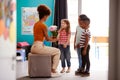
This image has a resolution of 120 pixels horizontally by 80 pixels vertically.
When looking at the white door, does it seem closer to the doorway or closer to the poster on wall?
the poster on wall

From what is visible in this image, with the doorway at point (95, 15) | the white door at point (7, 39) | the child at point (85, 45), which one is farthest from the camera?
the doorway at point (95, 15)

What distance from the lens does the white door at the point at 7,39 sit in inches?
73.0

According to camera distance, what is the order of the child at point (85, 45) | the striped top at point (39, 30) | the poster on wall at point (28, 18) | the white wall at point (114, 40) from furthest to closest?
the poster on wall at point (28, 18) < the child at point (85, 45) < the striped top at point (39, 30) < the white wall at point (114, 40)

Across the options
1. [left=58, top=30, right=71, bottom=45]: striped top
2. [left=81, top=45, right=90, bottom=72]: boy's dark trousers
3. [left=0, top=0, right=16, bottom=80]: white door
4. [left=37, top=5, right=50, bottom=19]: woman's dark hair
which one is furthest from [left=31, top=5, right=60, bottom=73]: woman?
[left=0, top=0, right=16, bottom=80]: white door

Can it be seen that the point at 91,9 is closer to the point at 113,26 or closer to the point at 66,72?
the point at 66,72

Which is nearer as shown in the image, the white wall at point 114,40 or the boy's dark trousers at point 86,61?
the white wall at point 114,40

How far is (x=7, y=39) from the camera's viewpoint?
6.59 ft

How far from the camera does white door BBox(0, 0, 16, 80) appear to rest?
1854mm

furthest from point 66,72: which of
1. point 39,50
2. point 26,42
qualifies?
point 26,42

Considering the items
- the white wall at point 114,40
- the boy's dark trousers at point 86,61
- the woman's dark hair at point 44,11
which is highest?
the woman's dark hair at point 44,11

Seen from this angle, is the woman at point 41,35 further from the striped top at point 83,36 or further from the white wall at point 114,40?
the white wall at point 114,40

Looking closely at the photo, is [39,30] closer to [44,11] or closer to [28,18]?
[44,11]

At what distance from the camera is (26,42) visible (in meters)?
8.38

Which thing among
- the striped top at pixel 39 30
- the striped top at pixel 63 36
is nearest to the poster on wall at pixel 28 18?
the striped top at pixel 63 36
